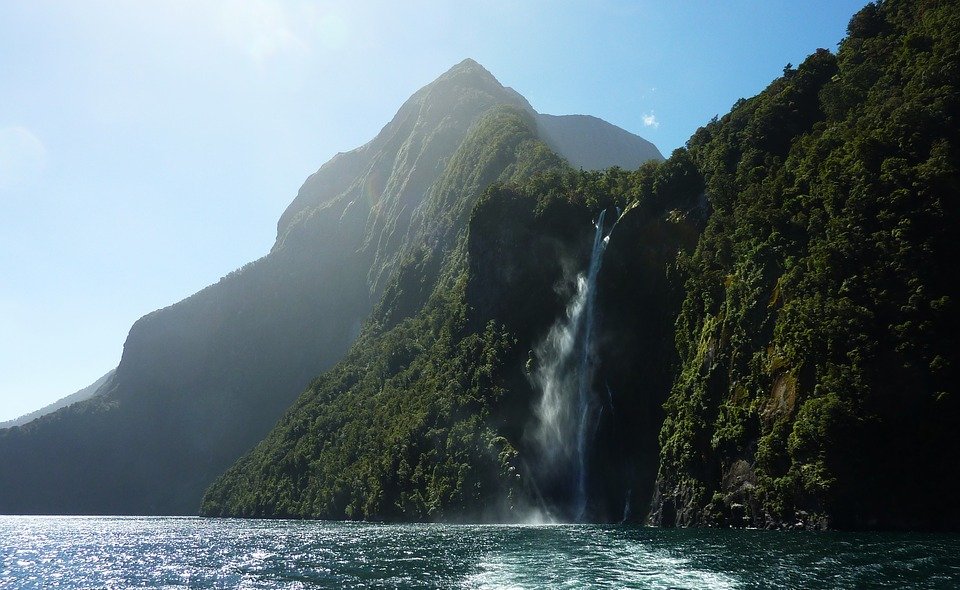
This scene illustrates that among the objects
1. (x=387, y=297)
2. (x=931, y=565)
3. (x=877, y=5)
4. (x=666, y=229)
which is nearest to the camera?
(x=931, y=565)

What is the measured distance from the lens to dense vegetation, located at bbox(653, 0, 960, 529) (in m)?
43.2

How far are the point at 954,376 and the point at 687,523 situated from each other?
870 inches

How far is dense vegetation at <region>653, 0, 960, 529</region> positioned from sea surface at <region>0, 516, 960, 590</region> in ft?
16.5

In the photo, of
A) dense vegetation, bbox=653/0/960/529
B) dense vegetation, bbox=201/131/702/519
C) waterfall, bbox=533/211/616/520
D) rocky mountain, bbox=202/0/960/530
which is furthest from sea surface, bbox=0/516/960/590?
dense vegetation, bbox=201/131/702/519

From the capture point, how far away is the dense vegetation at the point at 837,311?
43.2 metres

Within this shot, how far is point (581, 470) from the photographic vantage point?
239ft

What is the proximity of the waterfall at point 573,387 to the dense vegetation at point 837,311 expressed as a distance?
11843 millimetres

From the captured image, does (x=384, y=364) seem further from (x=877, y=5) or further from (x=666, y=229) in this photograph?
(x=877, y=5)

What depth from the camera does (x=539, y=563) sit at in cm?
3428

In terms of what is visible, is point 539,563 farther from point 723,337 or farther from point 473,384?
point 473,384

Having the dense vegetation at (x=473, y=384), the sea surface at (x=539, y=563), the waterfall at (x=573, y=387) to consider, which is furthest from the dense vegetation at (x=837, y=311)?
the waterfall at (x=573, y=387)

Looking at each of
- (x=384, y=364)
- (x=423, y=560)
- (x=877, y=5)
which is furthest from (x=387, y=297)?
(x=423, y=560)

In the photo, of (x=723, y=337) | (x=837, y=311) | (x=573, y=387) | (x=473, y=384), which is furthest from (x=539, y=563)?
(x=473, y=384)

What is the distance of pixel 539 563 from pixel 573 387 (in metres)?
45.9
